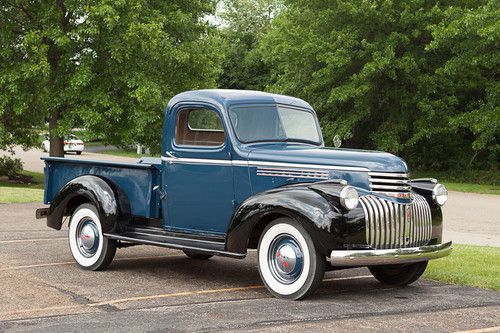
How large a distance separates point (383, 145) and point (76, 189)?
24961 mm

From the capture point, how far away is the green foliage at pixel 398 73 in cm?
3203

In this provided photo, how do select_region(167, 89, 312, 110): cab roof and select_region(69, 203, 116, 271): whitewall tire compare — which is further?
select_region(69, 203, 116, 271): whitewall tire

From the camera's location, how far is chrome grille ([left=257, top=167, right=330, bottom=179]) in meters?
8.11

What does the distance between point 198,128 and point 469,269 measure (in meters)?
3.74

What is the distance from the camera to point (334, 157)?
816 cm

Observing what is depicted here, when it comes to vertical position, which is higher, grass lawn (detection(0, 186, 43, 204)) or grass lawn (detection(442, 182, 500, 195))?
grass lawn (detection(442, 182, 500, 195))

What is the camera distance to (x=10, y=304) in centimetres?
742

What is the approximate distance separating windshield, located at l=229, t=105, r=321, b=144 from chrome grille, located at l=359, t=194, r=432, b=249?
1.59 metres

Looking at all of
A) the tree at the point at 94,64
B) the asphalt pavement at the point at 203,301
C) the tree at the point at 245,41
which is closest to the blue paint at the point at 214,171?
the asphalt pavement at the point at 203,301

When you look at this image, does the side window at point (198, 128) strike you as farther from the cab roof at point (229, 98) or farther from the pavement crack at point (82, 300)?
the pavement crack at point (82, 300)

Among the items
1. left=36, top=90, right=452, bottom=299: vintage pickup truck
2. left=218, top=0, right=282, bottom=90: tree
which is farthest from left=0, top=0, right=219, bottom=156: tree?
left=218, top=0, right=282, bottom=90: tree

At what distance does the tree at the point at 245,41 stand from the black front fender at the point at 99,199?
139 ft

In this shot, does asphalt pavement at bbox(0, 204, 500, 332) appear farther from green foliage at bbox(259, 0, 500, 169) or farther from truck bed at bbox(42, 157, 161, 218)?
green foliage at bbox(259, 0, 500, 169)

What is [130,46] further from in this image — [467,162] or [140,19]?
[467,162]
